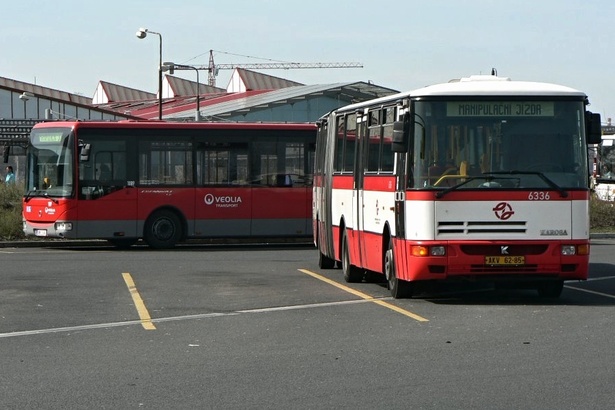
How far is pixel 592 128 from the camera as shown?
16.5m

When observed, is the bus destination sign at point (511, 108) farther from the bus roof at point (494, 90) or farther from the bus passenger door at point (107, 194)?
the bus passenger door at point (107, 194)

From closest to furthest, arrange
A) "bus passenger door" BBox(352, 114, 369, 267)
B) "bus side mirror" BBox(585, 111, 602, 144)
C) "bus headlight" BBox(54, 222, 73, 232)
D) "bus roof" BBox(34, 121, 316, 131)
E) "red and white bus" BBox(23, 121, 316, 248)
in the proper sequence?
1. "bus side mirror" BBox(585, 111, 602, 144)
2. "bus passenger door" BBox(352, 114, 369, 267)
3. "bus headlight" BBox(54, 222, 73, 232)
4. "red and white bus" BBox(23, 121, 316, 248)
5. "bus roof" BBox(34, 121, 316, 131)

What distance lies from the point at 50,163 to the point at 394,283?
1551 cm

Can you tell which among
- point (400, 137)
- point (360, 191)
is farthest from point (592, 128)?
point (360, 191)

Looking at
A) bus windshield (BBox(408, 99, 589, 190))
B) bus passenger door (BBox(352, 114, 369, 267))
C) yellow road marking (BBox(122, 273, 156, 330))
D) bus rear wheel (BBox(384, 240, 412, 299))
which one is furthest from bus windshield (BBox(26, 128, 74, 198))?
bus windshield (BBox(408, 99, 589, 190))

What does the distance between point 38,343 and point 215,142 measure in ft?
62.9

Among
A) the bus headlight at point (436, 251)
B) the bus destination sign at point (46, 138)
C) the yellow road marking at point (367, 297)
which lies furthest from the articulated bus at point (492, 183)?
the bus destination sign at point (46, 138)

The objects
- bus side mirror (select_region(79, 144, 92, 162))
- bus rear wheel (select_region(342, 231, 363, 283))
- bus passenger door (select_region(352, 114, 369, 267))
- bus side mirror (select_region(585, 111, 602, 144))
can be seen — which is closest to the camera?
bus side mirror (select_region(585, 111, 602, 144))

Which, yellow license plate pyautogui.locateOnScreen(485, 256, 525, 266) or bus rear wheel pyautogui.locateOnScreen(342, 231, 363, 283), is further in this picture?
bus rear wheel pyautogui.locateOnScreen(342, 231, 363, 283)

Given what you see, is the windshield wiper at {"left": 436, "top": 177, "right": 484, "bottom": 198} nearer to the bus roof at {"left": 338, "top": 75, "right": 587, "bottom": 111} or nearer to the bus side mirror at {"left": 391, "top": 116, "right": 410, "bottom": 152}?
the bus side mirror at {"left": 391, "top": 116, "right": 410, "bottom": 152}

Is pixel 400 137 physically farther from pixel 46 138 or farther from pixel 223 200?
pixel 46 138

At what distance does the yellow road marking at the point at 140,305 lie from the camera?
14.5 meters

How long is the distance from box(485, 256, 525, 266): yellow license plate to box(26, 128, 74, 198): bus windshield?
637 inches

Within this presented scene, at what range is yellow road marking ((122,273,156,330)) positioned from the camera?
47.4 feet
